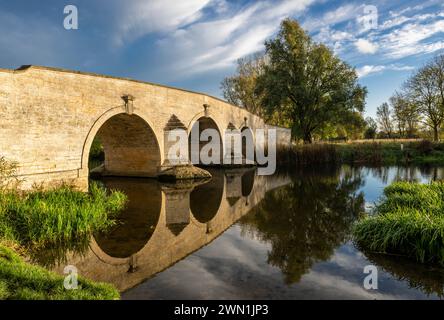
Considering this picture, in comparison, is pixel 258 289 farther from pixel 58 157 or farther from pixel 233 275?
pixel 58 157

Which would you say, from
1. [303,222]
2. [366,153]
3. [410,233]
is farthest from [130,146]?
[366,153]

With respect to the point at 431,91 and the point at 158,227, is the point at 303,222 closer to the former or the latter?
the point at 158,227

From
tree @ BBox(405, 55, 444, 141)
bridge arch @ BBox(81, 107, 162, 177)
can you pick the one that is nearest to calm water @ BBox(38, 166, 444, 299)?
bridge arch @ BBox(81, 107, 162, 177)

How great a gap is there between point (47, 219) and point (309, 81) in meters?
26.0

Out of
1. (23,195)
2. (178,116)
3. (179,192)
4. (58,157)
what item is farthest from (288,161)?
(23,195)

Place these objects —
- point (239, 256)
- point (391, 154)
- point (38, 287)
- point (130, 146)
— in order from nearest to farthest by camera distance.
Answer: point (38, 287) < point (239, 256) < point (130, 146) < point (391, 154)

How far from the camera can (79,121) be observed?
35.9 ft

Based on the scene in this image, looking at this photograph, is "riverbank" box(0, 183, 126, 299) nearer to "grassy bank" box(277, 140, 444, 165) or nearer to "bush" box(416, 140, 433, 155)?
"grassy bank" box(277, 140, 444, 165)

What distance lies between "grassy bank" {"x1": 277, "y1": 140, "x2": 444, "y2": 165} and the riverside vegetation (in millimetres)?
16975

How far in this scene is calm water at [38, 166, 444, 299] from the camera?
4422 mm

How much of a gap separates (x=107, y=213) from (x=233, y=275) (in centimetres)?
495

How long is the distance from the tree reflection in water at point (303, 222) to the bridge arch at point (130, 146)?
6.44m

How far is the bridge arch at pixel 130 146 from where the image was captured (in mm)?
14617
